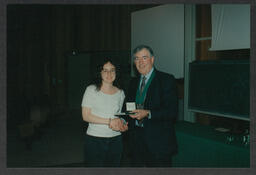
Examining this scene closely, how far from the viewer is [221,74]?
3.05 metres

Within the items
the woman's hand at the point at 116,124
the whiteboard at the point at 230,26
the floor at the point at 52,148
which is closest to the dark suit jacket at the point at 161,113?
the woman's hand at the point at 116,124

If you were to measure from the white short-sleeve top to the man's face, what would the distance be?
0.31 m

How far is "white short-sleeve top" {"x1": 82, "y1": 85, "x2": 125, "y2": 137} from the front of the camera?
2354 millimetres

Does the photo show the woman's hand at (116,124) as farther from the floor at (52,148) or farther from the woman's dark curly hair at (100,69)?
the floor at (52,148)

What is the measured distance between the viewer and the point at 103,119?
240cm

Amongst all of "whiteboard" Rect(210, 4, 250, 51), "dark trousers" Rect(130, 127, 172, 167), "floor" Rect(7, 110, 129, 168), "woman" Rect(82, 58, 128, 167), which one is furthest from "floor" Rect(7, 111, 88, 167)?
"whiteboard" Rect(210, 4, 250, 51)

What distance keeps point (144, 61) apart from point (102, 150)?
0.87 meters

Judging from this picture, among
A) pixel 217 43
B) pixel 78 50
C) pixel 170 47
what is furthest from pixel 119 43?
pixel 217 43

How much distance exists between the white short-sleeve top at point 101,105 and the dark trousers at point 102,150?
0.17 ft

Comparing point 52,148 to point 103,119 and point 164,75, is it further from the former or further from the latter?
point 164,75

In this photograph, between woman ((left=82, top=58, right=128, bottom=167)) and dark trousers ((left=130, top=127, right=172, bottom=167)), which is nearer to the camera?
woman ((left=82, top=58, right=128, bottom=167))

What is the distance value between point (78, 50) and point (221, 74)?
5.72 meters

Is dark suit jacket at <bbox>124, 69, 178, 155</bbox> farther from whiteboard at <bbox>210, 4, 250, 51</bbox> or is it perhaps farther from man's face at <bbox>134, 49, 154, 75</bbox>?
whiteboard at <bbox>210, 4, 250, 51</bbox>

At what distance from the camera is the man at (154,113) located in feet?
7.92
